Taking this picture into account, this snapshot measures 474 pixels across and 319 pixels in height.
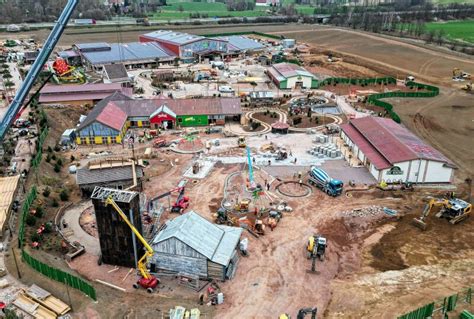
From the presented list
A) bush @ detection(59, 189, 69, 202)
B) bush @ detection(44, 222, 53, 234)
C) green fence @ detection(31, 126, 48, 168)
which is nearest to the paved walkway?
bush @ detection(44, 222, 53, 234)

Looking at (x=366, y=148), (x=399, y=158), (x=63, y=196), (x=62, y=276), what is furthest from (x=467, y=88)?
(x=62, y=276)

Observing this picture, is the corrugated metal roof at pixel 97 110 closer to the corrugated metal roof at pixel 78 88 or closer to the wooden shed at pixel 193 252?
the corrugated metal roof at pixel 78 88

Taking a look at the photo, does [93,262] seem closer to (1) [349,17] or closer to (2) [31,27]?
(2) [31,27]

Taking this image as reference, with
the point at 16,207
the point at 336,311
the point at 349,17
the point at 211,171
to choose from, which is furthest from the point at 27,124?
the point at 349,17

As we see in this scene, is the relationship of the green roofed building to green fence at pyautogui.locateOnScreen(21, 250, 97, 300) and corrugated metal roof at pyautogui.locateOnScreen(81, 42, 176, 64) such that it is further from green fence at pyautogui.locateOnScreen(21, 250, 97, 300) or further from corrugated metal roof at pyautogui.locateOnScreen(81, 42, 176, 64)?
green fence at pyautogui.locateOnScreen(21, 250, 97, 300)

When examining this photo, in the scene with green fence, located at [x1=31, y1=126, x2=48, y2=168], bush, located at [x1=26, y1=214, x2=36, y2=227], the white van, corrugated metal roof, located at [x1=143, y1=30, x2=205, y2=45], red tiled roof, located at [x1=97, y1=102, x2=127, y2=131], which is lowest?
bush, located at [x1=26, y1=214, x2=36, y2=227]

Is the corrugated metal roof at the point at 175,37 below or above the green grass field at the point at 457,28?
below

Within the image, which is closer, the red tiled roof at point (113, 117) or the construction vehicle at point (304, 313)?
the construction vehicle at point (304, 313)

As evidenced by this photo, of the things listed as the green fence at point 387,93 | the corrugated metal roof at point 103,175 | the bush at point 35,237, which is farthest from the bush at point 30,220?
the green fence at point 387,93
